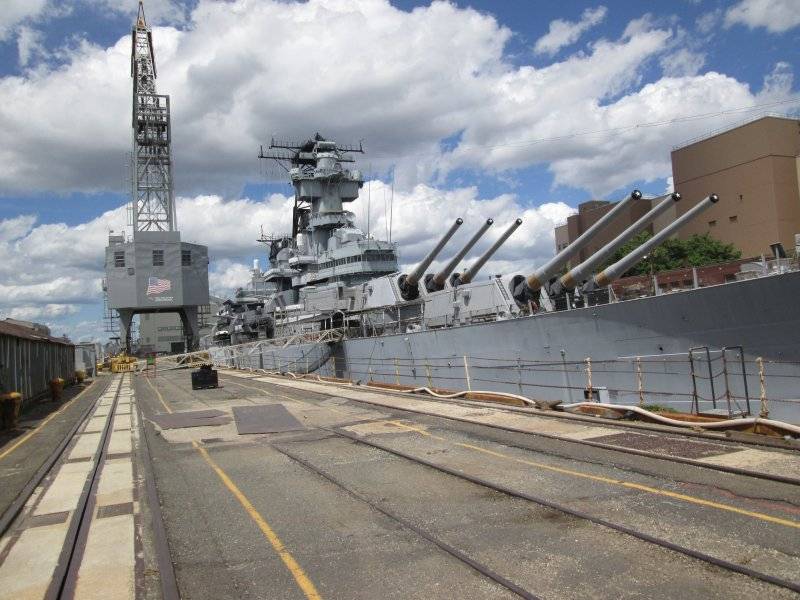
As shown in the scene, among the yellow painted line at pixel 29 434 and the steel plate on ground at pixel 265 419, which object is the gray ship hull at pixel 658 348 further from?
the yellow painted line at pixel 29 434

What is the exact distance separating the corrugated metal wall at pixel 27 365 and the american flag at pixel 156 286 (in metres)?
31.1

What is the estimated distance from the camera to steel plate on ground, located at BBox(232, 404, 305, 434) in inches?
451

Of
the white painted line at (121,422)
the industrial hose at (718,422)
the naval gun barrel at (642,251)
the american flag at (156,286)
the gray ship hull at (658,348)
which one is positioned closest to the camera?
the industrial hose at (718,422)

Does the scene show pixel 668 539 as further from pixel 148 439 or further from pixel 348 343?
pixel 348 343

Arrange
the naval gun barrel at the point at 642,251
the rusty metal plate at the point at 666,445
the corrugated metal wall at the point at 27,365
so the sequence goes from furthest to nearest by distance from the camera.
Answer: the corrugated metal wall at the point at 27,365 → the naval gun barrel at the point at 642,251 → the rusty metal plate at the point at 666,445

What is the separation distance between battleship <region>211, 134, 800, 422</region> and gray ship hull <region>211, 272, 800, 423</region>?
0.03 metres

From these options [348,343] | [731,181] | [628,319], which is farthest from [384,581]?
[731,181]

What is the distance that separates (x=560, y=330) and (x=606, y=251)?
9.66 ft

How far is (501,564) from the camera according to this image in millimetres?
4254

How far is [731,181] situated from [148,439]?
52713 mm

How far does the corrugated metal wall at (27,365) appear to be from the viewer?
661 inches

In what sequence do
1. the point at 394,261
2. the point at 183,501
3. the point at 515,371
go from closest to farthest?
the point at 183,501 < the point at 515,371 < the point at 394,261

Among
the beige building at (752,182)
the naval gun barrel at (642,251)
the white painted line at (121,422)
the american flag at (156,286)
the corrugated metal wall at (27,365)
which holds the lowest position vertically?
the white painted line at (121,422)

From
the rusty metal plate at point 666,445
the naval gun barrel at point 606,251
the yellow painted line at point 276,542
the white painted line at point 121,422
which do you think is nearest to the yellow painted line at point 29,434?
the white painted line at point 121,422
